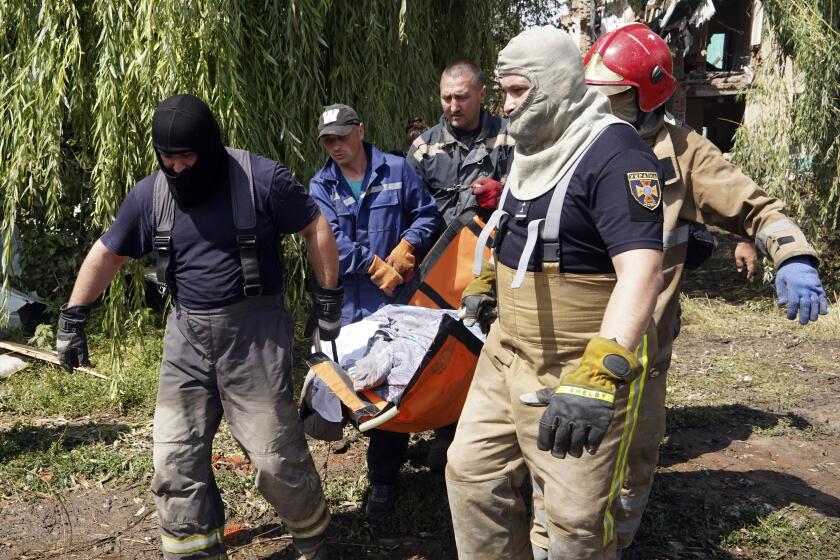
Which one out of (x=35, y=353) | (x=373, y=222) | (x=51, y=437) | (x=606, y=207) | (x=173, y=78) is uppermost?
(x=173, y=78)

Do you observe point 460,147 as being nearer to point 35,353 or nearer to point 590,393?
point 590,393

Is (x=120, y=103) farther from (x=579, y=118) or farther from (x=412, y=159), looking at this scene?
(x=579, y=118)

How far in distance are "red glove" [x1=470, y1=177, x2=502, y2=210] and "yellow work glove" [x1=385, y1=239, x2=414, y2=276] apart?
454mm

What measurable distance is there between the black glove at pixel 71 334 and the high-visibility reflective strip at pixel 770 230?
2875 mm

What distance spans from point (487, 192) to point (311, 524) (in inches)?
71.0

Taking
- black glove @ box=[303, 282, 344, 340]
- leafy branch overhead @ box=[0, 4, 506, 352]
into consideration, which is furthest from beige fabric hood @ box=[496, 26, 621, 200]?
leafy branch overhead @ box=[0, 4, 506, 352]

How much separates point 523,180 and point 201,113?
4.51 ft

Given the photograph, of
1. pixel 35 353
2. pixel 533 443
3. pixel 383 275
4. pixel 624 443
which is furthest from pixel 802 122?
pixel 35 353

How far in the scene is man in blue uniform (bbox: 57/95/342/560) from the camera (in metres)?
3.18

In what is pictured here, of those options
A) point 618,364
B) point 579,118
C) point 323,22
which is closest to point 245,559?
point 618,364

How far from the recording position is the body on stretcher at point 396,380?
10.9ft

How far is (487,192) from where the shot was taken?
3.88 m

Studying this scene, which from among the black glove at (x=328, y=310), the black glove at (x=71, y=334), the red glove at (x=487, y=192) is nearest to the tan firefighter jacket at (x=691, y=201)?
the red glove at (x=487, y=192)

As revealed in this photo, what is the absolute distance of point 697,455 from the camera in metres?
4.76
